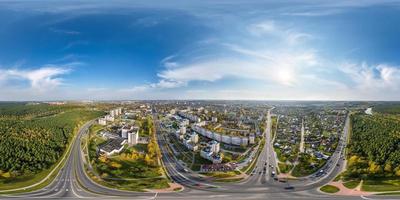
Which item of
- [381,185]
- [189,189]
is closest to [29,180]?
[189,189]

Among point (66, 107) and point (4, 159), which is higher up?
point (66, 107)

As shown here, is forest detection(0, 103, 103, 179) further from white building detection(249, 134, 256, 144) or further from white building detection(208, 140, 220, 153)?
white building detection(249, 134, 256, 144)

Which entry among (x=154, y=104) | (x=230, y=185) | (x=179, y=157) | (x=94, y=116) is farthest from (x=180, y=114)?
(x=230, y=185)

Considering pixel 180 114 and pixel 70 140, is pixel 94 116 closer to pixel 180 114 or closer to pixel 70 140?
pixel 70 140

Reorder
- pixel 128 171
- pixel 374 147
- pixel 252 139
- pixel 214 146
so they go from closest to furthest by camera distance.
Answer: pixel 128 171 → pixel 214 146 → pixel 374 147 → pixel 252 139

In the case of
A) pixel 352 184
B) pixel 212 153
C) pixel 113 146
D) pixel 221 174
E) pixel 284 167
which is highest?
pixel 113 146

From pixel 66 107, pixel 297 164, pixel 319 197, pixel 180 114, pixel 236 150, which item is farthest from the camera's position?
pixel 66 107

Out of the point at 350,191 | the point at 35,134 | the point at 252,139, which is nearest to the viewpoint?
the point at 350,191

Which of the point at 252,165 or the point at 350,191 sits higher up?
the point at 252,165

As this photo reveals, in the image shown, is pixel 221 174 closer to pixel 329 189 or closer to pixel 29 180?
pixel 329 189
